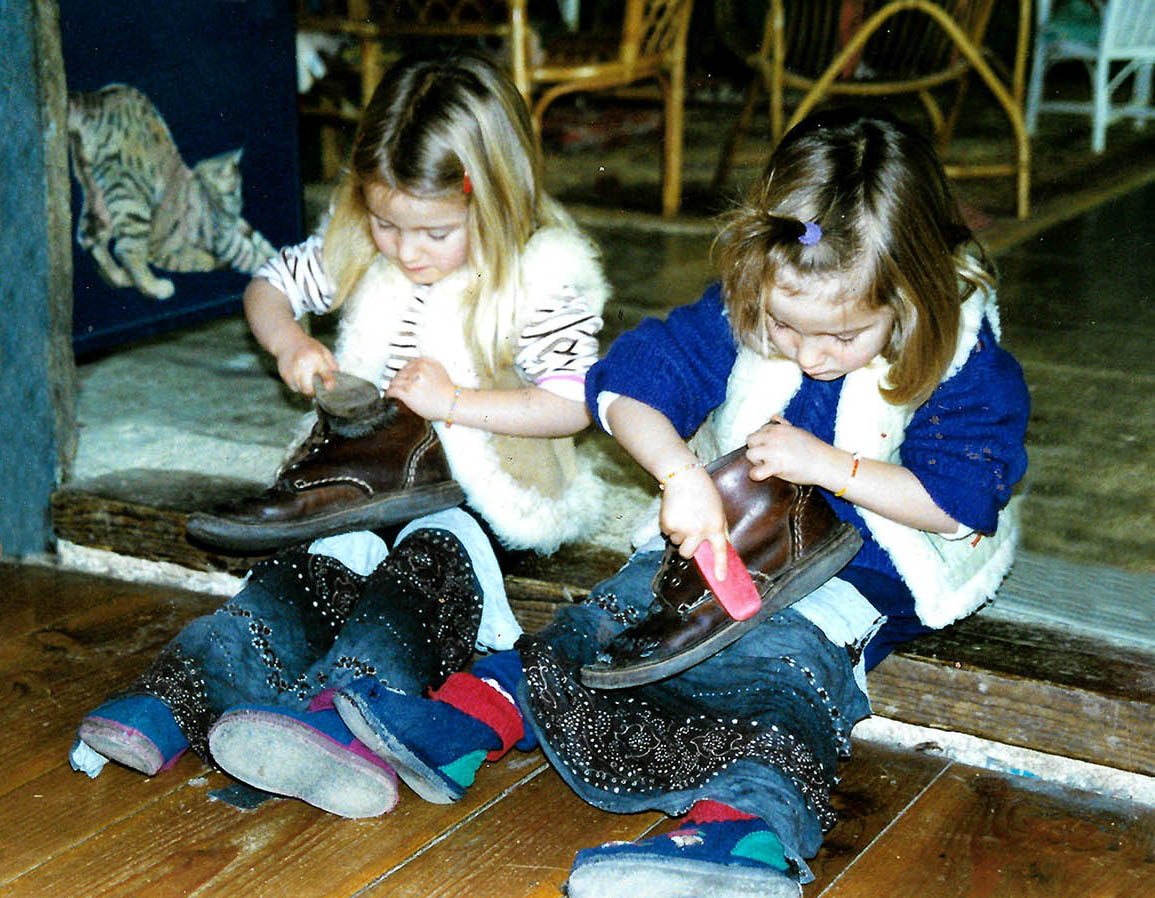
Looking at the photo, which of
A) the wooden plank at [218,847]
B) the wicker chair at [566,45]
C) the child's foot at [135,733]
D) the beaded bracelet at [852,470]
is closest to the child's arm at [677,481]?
the beaded bracelet at [852,470]

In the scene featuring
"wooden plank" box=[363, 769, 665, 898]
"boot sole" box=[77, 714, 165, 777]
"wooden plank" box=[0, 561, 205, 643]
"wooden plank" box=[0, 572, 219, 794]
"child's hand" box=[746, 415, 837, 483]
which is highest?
"child's hand" box=[746, 415, 837, 483]

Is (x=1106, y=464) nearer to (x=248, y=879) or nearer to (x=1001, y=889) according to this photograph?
(x=1001, y=889)

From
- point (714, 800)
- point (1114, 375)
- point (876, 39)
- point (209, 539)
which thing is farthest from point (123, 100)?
point (876, 39)

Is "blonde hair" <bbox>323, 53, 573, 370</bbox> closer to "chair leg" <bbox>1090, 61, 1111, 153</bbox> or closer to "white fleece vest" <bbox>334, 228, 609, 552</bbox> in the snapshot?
"white fleece vest" <bbox>334, 228, 609, 552</bbox>

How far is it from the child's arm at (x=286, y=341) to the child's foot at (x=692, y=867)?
0.72 metres

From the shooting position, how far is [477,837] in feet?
4.70

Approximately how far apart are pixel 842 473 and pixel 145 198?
1561mm

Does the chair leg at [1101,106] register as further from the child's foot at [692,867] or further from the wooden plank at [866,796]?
the child's foot at [692,867]

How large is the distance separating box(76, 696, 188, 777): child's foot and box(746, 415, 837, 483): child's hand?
2.24 feet

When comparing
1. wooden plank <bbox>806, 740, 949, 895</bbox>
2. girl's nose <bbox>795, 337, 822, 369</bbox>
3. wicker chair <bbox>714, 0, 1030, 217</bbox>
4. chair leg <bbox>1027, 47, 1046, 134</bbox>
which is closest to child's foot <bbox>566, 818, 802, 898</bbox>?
wooden plank <bbox>806, 740, 949, 895</bbox>

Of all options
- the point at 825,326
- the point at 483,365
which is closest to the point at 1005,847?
the point at 825,326

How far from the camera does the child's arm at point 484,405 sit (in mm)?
1696

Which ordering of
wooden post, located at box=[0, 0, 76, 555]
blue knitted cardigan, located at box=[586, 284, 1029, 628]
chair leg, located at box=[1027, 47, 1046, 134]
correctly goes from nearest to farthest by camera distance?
1. blue knitted cardigan, located at box=[586, 284, 1029, 628]
2. wooden post, located at box=[0, 0, 76, 555]
3. chair leg, located at box=[1027, 47, 1046, 134]

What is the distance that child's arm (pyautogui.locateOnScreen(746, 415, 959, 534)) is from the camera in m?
1.42
